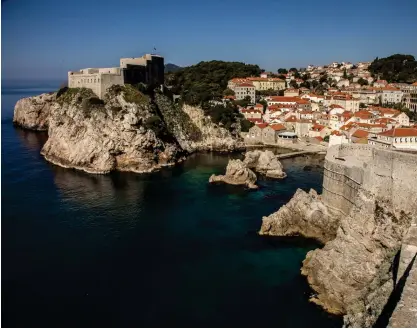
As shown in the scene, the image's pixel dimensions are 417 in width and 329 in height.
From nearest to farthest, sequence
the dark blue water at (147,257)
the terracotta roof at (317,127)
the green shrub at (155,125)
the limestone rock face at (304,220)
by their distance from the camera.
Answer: the dark blue water at (147,257)
the limestone rock face at (304,220)
the green shrub at (155,125)
the terracotta roof at (317,127)

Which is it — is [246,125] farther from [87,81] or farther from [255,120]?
[87,81]

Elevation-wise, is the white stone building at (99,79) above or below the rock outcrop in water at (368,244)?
above

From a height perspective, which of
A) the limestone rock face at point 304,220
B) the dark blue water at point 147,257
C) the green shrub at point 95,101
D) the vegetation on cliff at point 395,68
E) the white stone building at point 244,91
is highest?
the vegetation on cliff at point 395,68

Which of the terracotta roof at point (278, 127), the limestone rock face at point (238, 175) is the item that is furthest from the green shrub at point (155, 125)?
the terracotta roof at point (278, 127)

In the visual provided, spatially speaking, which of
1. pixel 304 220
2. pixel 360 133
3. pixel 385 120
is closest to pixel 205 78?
pixel 385 120

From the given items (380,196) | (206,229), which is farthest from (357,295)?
(206,229)

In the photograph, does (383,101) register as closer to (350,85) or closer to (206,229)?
(350,85)

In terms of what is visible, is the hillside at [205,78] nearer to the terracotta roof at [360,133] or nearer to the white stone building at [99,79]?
the white stone building at [99,79]
